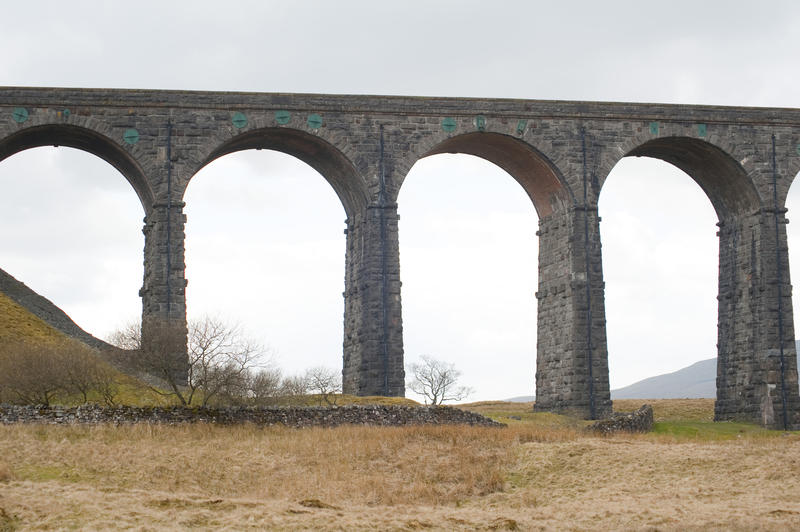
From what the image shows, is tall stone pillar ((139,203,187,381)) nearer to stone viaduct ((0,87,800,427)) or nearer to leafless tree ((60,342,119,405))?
stone viaduct ((0,87,800,427))

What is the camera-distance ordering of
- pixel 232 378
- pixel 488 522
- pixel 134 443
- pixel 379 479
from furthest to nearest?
1. pixel 232 378
2. pixel 134 443
3. pixel 379 479
4. pixel 488 522

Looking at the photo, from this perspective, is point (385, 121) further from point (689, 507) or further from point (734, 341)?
point (689, 507)

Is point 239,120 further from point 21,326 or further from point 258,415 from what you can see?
point 258,415

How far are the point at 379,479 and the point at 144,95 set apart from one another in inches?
741

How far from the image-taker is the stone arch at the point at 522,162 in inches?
1593

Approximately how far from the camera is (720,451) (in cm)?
2725

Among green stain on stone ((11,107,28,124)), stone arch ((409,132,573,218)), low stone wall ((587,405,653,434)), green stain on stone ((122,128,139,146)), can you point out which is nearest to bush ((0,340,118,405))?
green stain on stone ((122,128,139,146))

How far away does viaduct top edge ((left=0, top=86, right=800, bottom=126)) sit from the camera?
1475 inches

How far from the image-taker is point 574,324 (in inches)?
1567

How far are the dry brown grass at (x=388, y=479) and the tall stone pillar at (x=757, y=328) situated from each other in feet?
Answer: 41.8

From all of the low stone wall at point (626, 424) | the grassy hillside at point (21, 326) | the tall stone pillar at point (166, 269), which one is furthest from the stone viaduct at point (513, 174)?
the grassy hillside at point (21, 326)

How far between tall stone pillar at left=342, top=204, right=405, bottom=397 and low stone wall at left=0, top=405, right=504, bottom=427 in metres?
5.36

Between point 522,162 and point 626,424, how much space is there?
1166cm

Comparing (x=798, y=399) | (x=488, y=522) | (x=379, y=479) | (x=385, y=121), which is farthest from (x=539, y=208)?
(x=488, y=522)
